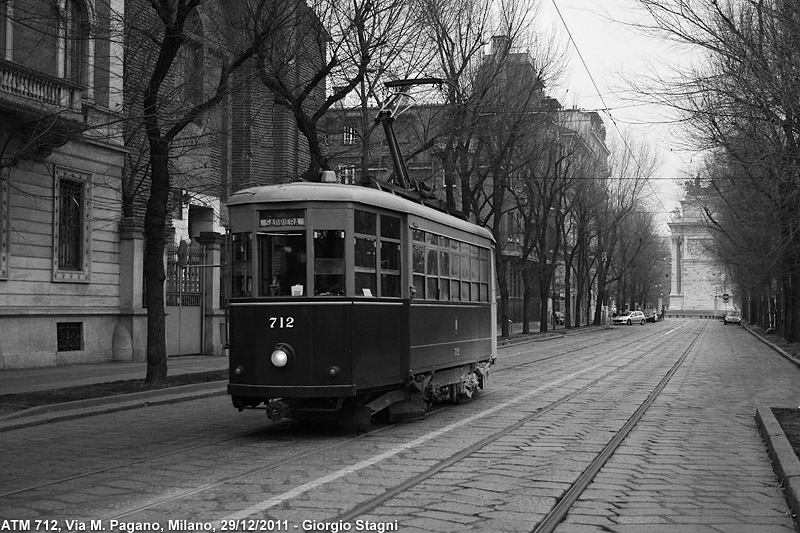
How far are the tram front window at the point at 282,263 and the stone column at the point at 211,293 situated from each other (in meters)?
17.2

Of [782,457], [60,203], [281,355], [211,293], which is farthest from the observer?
[211,293]

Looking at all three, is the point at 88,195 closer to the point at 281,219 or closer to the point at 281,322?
the point at 281,219

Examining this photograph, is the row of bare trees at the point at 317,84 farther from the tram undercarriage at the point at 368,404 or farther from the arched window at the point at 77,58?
the tram undercarriage at the point at 368,404

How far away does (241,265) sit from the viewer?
37.8 ft

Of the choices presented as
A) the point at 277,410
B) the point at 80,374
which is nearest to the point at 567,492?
the point at 277,410

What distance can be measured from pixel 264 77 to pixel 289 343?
1008 cm

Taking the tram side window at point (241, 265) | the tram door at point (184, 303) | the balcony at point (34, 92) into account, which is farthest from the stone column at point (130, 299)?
the tram side window at point (241, 265)

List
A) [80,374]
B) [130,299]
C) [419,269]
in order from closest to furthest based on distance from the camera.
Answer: [419,269] → [80,374] → [130,299]

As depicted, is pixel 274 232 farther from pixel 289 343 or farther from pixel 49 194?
pixel 49 194

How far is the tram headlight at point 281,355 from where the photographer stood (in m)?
11.0

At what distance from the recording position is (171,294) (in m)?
27.1

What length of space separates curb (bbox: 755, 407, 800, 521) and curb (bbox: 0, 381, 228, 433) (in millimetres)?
9880

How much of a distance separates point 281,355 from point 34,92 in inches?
480

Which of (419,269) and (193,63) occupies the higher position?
(193,63)
